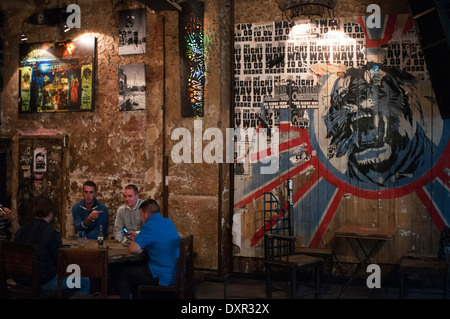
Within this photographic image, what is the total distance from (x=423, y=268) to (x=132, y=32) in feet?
Answer: 17.3

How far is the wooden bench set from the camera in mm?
5316

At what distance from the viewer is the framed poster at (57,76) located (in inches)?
296

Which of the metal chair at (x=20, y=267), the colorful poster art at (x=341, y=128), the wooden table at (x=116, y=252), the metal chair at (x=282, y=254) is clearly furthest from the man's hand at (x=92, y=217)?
the metal chair at (x=282, y=254)

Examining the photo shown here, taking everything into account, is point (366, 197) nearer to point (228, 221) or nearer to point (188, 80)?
point (228, 221)

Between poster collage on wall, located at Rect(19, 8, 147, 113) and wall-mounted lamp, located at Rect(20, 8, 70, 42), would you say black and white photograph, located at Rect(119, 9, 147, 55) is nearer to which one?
poster collage on wall, located at Rect(19, 8, 147, 113)

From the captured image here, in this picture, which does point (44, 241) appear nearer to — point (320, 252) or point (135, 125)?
point (135, 125)

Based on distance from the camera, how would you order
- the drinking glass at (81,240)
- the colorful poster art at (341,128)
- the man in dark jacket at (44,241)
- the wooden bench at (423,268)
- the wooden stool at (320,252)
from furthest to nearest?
the colorful poster art at (341,128) < the wooden stool at (320,252) < the drinking glass at (81,240) < the wooden bench at (423,268) < the man in dark jacket at (44,241)

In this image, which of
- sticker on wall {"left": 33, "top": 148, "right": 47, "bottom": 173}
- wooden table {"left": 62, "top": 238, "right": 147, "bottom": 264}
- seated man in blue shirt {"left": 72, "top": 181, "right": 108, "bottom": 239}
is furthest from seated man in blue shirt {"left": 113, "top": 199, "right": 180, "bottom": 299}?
sticker on wall {"left": 33, "top": 148, "right": 47, "bottom": 173}

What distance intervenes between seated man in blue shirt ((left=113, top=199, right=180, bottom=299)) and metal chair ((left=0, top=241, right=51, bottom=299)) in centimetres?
78

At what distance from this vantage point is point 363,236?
5.66 metres

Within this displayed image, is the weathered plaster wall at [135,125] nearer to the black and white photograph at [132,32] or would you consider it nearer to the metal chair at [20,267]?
the black and white photograph at [132,32]

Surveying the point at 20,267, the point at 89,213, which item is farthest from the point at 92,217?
the point at 20,267
